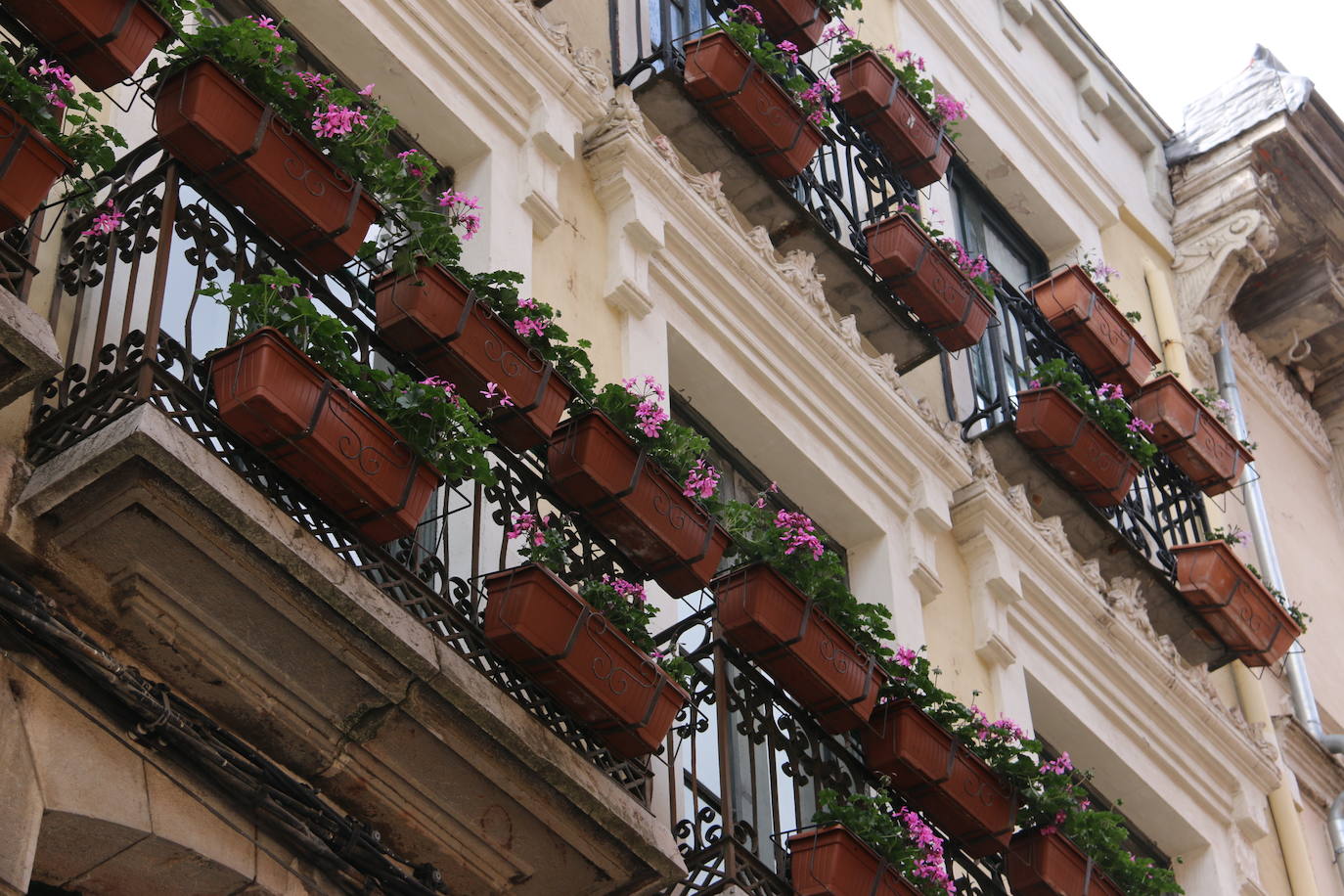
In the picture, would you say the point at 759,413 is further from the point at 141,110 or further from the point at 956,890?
Result: the point at 141,110

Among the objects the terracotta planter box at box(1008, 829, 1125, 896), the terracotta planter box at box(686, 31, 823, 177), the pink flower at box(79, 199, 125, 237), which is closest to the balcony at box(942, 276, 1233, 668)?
the terracotta planter box at box(686, 31, 823, 177)

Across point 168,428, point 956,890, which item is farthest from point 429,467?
point 956,890

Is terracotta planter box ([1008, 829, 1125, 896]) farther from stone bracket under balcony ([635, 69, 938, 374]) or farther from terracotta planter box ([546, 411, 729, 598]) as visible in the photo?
stone bracket under balcony ([635, 69, 938, 374])

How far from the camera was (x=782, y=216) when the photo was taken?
11.4m

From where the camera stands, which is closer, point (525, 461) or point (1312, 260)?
point (525, 461)

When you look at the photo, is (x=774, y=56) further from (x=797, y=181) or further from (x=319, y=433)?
(x=319, y=433)

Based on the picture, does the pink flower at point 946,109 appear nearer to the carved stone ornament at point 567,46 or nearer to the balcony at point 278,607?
the carved stone ornament at point 567,46

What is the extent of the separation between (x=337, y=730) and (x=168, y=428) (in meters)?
1.05

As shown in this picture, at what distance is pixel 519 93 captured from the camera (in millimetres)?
10375

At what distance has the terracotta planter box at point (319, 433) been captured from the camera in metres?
6.83

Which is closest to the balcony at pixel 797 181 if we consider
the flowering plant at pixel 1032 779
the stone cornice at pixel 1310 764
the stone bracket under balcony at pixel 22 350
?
the flowering plant at pixel 1032 779

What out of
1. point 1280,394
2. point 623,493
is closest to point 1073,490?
point 1280,394

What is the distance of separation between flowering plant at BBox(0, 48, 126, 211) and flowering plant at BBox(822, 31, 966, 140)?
554 centimetres

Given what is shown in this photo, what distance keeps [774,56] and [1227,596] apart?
12.8 feet
